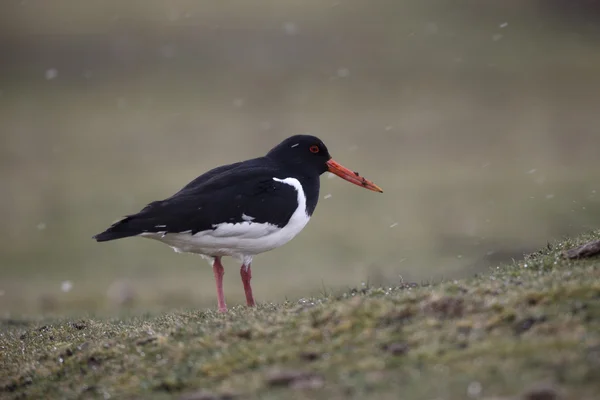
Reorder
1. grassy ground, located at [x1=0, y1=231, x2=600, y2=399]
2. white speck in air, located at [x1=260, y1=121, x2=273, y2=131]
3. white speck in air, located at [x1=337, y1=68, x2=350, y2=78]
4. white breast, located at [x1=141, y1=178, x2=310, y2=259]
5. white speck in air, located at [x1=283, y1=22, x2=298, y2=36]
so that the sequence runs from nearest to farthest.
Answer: grassy ground, located at [x1=0, y1=231, x2=600, y2=399]
white breast, located at [x1=141, y1=178, x2=310, y2=259]
white speck in air, located at [x1=260, y1=121, x2=273, y2=131]
white speck in air, located at [x1=337, y1=68, x2=350, y2=78]
white speck in air, located at [x1=283, y1=22, x2=298, y2=36]

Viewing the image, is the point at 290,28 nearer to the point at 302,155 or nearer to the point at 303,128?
the point at 303,128

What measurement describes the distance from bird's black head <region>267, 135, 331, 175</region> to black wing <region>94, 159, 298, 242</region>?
61 centimetres

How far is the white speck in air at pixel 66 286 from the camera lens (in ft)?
84.5

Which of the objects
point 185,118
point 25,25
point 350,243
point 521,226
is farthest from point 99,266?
point 25,25

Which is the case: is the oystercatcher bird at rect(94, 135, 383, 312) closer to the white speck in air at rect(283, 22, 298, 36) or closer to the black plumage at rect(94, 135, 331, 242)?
the black plumage at rect(94, 135, 331, 242)

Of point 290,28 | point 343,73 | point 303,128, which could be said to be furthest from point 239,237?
point 290,28

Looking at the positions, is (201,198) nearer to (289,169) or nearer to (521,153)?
(289,169)

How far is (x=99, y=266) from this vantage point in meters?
29.2

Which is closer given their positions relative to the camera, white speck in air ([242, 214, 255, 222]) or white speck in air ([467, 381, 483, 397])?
white speck in air ([467, 381, 483, 397])

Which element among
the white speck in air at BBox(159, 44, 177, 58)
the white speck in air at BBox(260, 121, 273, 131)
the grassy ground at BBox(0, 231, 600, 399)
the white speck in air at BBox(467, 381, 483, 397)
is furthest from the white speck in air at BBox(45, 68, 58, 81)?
the white speck in air at BBox(467, 381, 483, 397)

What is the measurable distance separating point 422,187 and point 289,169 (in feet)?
77.8

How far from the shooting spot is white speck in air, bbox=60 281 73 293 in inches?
1014

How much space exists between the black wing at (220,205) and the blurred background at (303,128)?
5334mm

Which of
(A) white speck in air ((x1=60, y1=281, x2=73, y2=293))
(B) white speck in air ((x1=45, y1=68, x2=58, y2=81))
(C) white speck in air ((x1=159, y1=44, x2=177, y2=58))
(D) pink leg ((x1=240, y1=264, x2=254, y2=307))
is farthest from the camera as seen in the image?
(C) white speck in air ((x1=159, y1=44, x2=177, y2=58))
